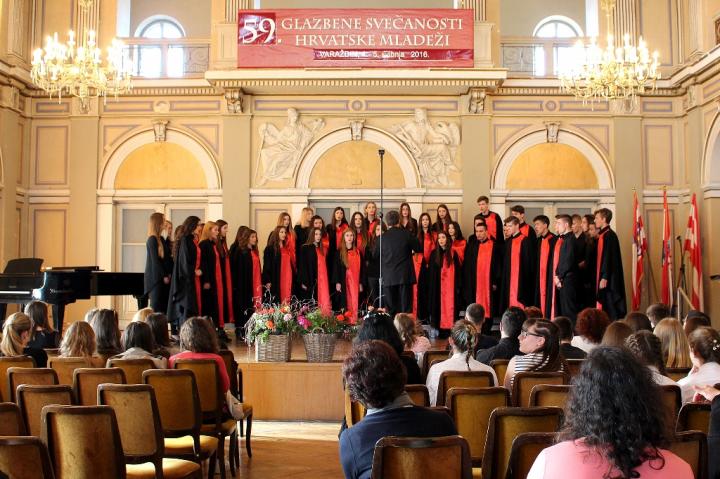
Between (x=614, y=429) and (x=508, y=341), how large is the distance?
343 centimetres

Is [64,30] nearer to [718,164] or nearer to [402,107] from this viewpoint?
[402,107]

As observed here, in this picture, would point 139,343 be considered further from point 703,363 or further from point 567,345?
point 703,363

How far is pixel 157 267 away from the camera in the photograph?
378 inches

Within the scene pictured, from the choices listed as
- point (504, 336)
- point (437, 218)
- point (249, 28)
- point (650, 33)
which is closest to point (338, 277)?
point (437, 218)

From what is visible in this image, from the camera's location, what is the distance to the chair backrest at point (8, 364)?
4.78 metres

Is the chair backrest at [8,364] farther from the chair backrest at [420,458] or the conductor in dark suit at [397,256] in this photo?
the conductor in dark suit at [397,256]

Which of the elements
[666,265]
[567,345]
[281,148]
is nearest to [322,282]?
[281,148]

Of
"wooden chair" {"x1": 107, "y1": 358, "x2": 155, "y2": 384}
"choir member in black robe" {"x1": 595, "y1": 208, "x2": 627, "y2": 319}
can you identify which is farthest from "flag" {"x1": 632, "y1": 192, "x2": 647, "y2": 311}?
"wooden chair" {"x1": 107, "y1": 358, "x2": 155, "y2": 384}

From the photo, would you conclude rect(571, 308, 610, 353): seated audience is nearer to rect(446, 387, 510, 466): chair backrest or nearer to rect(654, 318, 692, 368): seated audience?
rect(654, 318, 692, 368): seated audience

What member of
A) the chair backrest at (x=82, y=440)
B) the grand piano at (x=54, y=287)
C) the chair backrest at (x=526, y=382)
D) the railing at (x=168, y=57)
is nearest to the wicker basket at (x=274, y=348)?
the grand piano at (x=54, y=287)

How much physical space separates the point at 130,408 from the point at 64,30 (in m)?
10.2

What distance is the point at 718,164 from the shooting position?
37.5 feet

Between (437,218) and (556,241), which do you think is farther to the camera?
(437,218)

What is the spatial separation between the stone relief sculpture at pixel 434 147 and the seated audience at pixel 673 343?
762 centimetres
